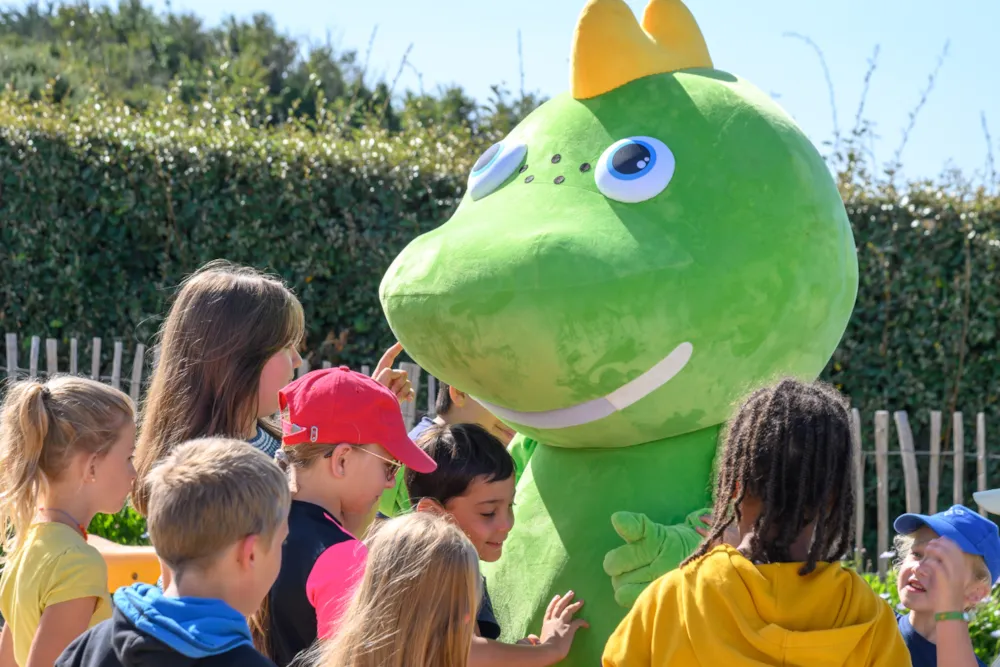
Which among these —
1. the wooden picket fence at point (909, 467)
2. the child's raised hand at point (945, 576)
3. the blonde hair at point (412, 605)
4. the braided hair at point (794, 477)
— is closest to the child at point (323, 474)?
the blonde hair at point (412, 605)

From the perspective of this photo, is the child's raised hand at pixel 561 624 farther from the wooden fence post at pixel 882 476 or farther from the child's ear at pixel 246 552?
the wooden fence post at pixel 882 476

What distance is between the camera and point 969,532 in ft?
9.18

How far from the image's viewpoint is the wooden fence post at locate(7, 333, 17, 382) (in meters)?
7.82

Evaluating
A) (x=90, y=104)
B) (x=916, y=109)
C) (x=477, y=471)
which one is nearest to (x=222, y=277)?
(x=477, y=471)

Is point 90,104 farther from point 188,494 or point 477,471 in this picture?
point 188,494

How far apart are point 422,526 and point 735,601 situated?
60 centimetres

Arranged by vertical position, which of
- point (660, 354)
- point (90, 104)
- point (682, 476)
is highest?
point (90, 104)

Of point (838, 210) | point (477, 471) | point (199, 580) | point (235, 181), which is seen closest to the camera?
point (199, 580)

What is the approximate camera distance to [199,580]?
2.10 metres

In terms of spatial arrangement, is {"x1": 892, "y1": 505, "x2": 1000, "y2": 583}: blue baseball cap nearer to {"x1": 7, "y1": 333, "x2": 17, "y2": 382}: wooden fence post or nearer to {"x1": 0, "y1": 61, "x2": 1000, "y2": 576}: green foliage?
{"x1": 0, "y1": 61, "x2": 1000, "y2": 576}: green foliage

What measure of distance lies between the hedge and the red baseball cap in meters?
5.25

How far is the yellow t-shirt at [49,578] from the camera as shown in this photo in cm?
272

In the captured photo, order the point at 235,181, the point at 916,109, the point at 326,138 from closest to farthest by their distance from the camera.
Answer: the point at 235,181 → the point at 326,138 → the point at 916,109

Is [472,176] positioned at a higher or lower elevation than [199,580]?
higher
